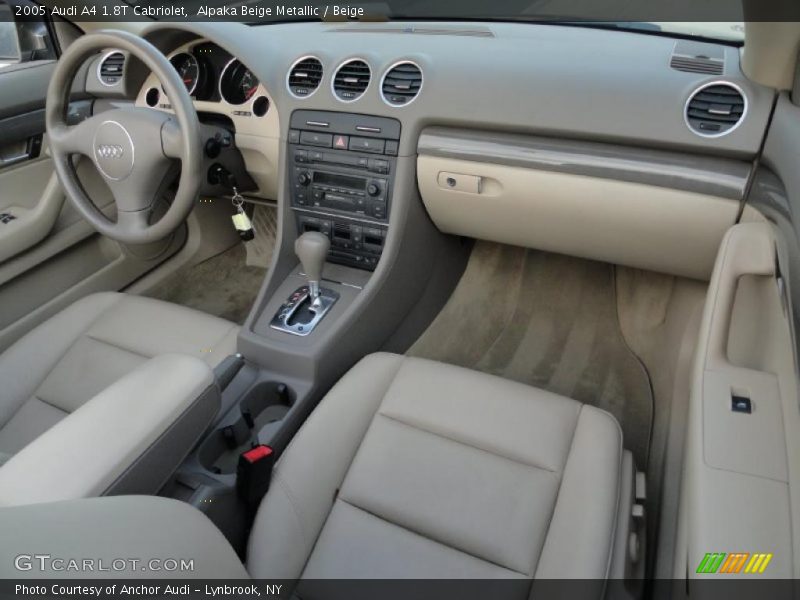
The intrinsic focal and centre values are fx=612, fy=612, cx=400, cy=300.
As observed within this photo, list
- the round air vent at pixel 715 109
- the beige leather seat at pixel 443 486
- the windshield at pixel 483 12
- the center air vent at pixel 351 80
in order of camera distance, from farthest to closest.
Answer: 1. the center air vent at pixel 351 80
2. the windshield at pixel 483 12
3. the round air vent at pixel 715 109
4. the beige leather seat at pixel 443 486

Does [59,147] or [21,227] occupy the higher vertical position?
[59,147]

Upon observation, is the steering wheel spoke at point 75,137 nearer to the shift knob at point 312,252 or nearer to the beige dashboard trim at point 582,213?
the shift knob at point 312,252

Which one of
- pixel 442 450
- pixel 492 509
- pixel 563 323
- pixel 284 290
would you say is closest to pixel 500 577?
pixel 492 509

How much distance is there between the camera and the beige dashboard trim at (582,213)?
1398mm

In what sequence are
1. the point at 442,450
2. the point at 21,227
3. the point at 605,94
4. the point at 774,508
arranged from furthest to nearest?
the point at 21,227
the point at 605,94
the point at 442,450
the point at 774,508

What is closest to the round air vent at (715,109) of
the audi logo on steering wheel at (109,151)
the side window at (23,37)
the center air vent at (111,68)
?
the audi logo on steering wheel at (109,151)

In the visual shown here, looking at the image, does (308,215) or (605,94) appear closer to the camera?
(605,94)

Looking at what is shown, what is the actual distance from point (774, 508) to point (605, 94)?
0.93 meters

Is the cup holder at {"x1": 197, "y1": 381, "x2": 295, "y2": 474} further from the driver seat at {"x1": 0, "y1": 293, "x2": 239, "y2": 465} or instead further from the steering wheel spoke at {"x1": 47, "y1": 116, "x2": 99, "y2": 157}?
the steering wheel spoke at {"x1": 47, "y1": 116, "x2": 99, "y2": 157}

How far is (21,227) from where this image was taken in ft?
6.24

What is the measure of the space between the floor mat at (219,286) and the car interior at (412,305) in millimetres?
16

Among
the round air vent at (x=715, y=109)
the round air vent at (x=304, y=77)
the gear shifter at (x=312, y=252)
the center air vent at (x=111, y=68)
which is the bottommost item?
the gear shifter at (x=312, y=252)

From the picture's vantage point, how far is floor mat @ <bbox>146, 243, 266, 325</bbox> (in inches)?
91.4

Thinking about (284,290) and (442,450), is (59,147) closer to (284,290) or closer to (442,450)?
(284,290)
